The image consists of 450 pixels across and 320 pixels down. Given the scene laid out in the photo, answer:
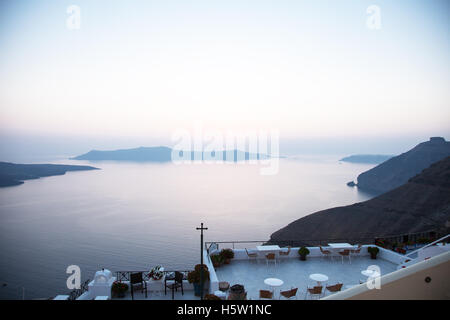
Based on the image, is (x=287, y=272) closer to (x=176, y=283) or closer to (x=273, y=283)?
(x=273, y=283)

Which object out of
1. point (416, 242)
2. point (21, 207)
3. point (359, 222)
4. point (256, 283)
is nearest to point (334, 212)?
point (359, 222)

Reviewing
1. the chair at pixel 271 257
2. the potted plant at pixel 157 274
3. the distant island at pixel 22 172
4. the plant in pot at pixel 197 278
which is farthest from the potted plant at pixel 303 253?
the distant island at pixel 22 172

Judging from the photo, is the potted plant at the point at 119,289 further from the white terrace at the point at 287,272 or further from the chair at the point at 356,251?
the chair at the point at 356,251

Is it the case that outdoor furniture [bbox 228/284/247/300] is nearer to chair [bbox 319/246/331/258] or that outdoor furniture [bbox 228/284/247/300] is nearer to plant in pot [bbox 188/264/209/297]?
plant in pot [bbox 188/264/209/297]

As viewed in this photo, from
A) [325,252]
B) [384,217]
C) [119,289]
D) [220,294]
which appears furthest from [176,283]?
[384,217]

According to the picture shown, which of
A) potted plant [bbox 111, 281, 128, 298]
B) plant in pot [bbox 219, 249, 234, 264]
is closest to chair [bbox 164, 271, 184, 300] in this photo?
potted plant [bbox 111, 281, 128, 298]
